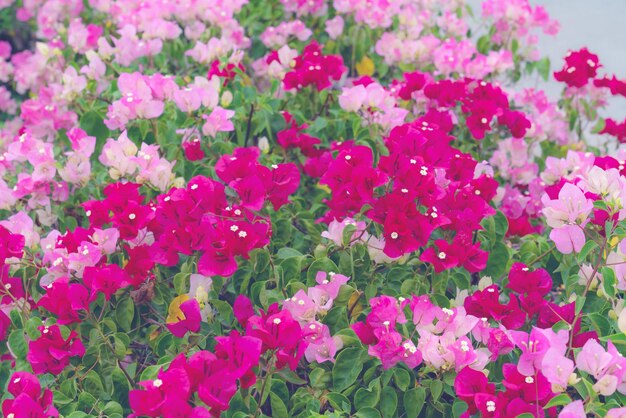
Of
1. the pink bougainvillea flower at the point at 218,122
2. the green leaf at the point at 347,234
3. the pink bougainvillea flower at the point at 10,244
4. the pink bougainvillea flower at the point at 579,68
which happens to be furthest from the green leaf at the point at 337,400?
the pink bougainvillea flower at the point at 579,68

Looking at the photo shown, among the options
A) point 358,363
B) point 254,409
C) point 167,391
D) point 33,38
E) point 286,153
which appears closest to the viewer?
point 167,391

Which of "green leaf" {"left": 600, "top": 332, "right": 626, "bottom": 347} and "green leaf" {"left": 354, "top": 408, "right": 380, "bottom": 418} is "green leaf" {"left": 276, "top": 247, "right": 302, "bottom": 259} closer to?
"green leaf" {"left": 354, "top": 408, "right": 380, "bottom": 418}

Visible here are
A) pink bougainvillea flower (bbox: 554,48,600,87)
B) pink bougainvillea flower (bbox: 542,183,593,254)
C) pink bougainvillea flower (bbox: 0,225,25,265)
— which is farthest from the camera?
pink bougainvillea flower (bbox: 554,48,600,87)

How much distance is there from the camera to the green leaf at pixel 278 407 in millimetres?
1673

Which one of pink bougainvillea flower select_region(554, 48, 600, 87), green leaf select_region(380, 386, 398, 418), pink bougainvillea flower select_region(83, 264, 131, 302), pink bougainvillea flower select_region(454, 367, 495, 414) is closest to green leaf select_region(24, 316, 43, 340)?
pink bougainvillea flower select_region(83, 264, 131, 302)

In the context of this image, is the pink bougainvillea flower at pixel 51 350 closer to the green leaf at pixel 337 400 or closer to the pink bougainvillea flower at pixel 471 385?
the green leaf at pixel 337 400

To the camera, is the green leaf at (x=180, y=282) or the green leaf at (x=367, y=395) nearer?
the green leaf at (x=367, y=395)

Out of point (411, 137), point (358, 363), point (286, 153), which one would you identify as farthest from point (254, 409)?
point (286, 153)

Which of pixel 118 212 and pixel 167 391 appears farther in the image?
pixel 118 212

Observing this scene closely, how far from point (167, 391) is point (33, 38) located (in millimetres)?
4643

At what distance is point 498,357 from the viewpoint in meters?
Result: 1.78

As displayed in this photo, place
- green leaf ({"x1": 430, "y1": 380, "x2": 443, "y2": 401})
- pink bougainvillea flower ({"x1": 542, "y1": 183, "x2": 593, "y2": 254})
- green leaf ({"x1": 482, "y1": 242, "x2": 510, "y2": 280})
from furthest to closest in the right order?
1. green leaf ({"x1": 482, "y1": 242, "x2": 510, "y2": 280})
2. pink bougainvillea flower ({"x1": 542, "y1": 183, "x2": 593, "y2": 254})
3. green leaf ({"x1": 430, "y1": 380, "x2": 443, "y2": 401})

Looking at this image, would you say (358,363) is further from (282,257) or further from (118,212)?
(118,212)

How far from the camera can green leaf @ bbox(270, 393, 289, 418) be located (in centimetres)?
167
